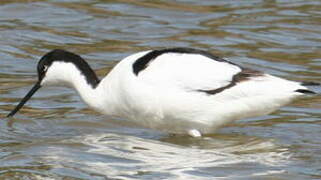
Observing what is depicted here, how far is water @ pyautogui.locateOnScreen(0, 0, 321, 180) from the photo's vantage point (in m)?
9.02

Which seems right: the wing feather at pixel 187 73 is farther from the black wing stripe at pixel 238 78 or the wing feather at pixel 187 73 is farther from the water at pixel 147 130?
the water at pixel 147 130

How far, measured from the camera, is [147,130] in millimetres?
10844

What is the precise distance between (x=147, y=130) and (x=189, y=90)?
1.34 meters

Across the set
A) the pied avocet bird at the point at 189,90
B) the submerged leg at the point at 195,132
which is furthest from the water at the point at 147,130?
the pied avocet bird at the point at 189,90

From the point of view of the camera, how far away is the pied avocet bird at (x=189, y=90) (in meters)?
9.62

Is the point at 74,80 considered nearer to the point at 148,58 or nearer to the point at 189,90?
the point at 148,58

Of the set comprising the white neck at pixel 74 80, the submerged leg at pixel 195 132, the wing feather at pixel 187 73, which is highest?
the wing feather at pixel 187 73

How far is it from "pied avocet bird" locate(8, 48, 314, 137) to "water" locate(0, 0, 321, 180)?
1.10 ft

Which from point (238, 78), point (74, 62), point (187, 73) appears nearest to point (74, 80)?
point (74, 62)

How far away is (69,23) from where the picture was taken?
49.1ft

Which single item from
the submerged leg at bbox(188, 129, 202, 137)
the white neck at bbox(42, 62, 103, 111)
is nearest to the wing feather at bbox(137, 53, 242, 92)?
the submerged leg at bbox(188, 129, 202, 137)

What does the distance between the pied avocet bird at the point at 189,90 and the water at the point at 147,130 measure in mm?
336

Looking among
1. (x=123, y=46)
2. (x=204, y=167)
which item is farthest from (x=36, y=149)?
(x=123, y=46)

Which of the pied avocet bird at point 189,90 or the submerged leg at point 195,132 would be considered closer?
the pied avocet bird at point 189,90
